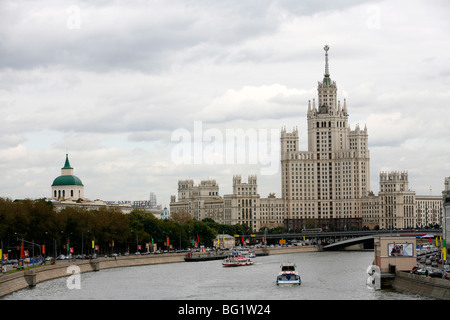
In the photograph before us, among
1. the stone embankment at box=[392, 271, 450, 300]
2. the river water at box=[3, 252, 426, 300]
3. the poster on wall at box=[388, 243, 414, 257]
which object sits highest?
the poster on wall at box=[388, 243, 414, 257]

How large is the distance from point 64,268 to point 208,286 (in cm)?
2639

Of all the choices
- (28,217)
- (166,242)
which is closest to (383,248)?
(28,217)

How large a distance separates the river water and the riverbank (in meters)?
1.12

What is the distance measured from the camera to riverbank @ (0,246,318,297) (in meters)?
95.8

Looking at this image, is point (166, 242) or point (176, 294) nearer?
point (176, 294)

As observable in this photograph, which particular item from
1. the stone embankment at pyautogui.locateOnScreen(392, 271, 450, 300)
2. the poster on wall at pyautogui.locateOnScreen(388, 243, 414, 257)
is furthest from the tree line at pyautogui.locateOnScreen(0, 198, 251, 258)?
the stone embankment at pyautogui.locateOnScreen(392, 271, 450, 300)

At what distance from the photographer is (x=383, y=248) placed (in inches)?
3986

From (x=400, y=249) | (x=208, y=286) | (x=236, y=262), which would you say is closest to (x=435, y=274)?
(x=400, y=249)

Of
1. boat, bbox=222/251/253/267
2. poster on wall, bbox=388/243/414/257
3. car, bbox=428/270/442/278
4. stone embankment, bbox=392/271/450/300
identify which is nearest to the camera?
stone embankment, bbox=392/271/450/300

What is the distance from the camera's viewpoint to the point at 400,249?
10088 centimetres

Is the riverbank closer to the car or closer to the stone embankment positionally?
the stone embankment

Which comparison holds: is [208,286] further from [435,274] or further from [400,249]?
[435,274]
